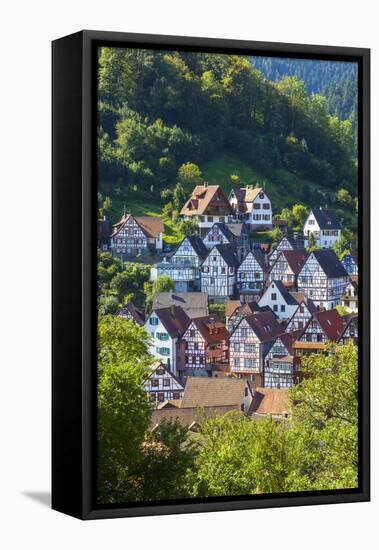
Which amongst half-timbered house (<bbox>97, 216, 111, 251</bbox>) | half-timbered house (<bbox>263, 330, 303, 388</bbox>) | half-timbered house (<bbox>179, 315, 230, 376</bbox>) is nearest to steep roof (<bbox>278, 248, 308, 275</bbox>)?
half-timbered house (<bbox>263, 330, 303, 388</bbox>)

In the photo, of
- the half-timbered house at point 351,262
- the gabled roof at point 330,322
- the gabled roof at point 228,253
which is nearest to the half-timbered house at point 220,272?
the gabled roof at point 228,253

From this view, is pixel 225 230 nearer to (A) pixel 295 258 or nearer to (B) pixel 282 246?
(B) pixel 282 246

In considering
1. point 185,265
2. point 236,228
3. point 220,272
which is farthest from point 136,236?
point 236,228

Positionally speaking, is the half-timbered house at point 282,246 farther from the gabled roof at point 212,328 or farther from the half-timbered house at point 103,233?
the half-timbered house at point 103,233

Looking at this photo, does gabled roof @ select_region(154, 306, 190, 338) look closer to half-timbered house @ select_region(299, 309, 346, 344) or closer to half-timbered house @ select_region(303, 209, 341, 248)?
half-timbered house @ select_region(299, 309, 346, 344)

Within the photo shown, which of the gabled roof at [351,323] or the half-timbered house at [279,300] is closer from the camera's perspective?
the half-timbered house at [279,300]

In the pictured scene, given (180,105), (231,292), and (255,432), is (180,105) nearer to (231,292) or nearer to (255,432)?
(231,292)
